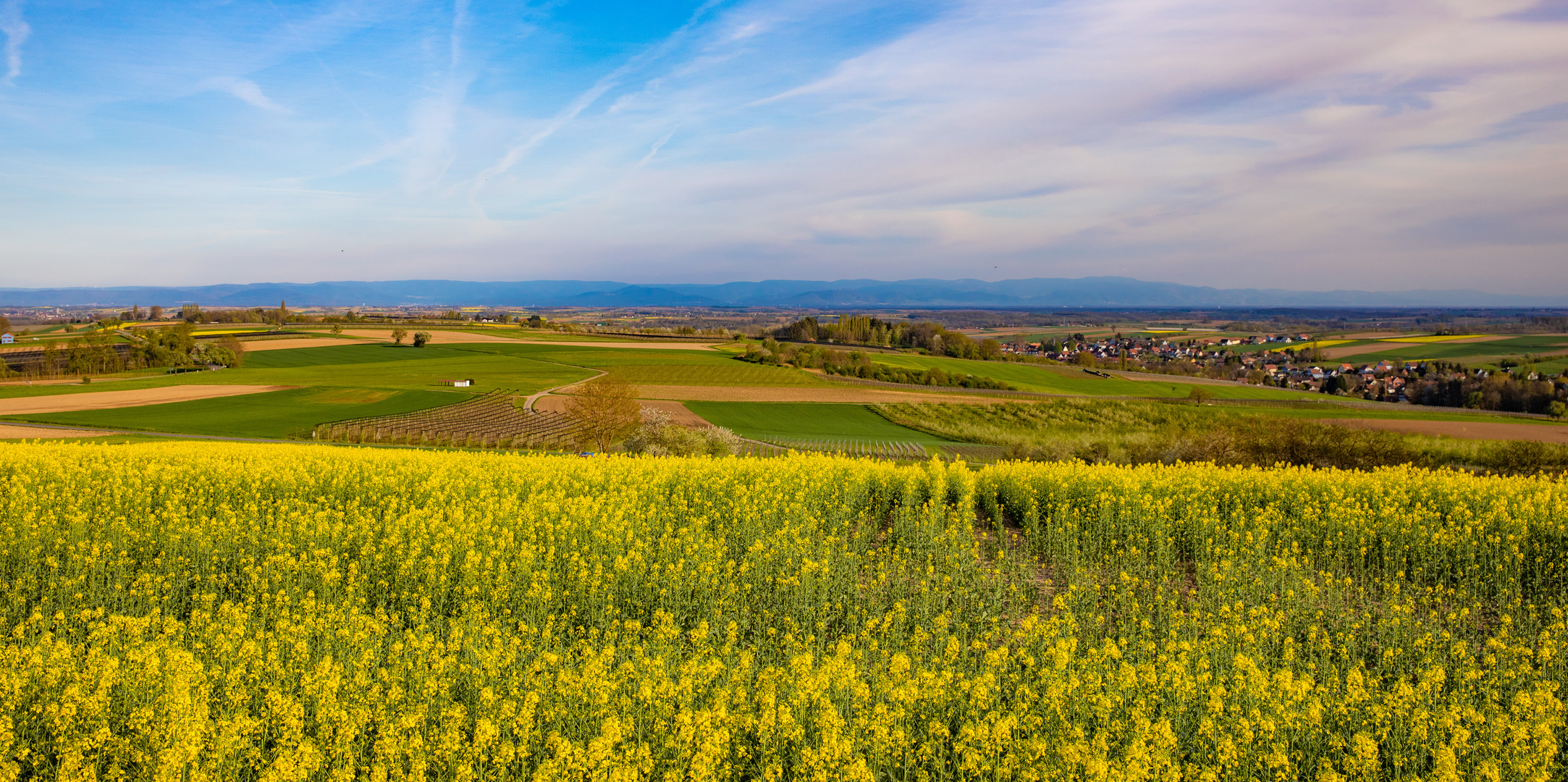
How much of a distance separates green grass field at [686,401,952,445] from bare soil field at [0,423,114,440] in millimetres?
33022

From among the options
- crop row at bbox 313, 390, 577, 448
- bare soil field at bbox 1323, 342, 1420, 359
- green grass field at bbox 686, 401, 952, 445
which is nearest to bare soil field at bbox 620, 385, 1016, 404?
green grass field at bbox 686, 401, 952, 445

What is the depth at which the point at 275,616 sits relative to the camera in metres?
7.38

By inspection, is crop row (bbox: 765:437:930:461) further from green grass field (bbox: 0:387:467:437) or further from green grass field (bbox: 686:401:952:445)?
green grass field (bbox: 0:387:467:437)

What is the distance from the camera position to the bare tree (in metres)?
37.2

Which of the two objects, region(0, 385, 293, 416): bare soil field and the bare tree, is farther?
region(0, 385, 293, 416): bare soil field

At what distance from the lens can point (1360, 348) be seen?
350 feet

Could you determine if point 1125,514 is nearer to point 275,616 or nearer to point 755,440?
point 275,616

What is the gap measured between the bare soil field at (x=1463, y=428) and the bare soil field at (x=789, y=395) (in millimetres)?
24113

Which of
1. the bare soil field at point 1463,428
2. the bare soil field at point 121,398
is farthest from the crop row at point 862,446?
the bare soil field at point 121,398

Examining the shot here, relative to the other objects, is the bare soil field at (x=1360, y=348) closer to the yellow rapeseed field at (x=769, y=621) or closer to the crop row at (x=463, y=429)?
the crop row at (x=463, y=429)

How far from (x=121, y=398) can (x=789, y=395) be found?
4909cm

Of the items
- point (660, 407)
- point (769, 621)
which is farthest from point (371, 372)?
point (769, 621)

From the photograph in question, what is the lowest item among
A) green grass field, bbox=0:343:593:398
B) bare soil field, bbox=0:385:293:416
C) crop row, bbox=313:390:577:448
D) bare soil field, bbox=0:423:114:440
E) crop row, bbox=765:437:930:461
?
crop row, bbox=765:437:930:461

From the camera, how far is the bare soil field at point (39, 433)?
35500 mm
